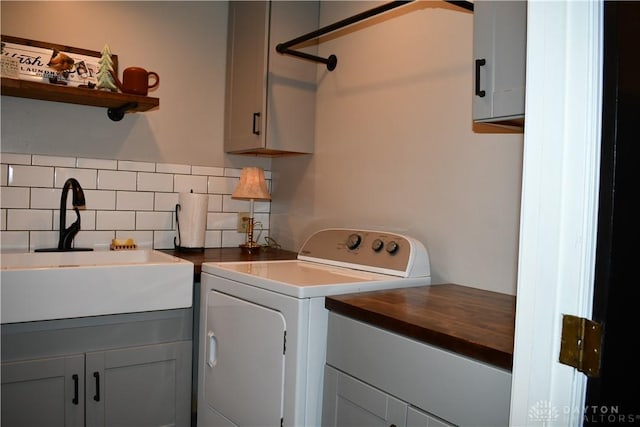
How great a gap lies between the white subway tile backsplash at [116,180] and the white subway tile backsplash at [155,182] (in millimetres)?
33

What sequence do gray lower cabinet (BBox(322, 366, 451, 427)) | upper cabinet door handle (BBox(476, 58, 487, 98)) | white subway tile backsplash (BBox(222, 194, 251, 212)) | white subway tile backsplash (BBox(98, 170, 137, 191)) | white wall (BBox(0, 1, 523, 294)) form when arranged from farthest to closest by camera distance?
white subway tile backsplash (BBox(222, 194, 251, 212)) < white subway tile backsplash (BBox(98, 170, 137, 191)) < white wall (BBox(0, 1, 523, 294)) < upper cabinet door handle (BBox(476, 58, 487, 98)) < gray lower cabinet (BBox(322, 366, 451, 427))

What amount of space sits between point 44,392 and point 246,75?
5.29ft

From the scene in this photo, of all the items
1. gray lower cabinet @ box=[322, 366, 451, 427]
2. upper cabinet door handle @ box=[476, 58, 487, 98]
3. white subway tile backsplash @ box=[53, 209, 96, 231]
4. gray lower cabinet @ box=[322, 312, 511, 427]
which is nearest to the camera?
gray lower cabinet @ box=[322, 312, 511, 427]

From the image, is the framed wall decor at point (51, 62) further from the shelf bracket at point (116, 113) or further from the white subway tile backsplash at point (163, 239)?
the white subway tile backsplash at point (163, 239)

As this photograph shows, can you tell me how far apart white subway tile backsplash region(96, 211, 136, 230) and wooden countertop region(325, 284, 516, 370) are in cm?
133

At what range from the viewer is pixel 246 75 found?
2.47 meters

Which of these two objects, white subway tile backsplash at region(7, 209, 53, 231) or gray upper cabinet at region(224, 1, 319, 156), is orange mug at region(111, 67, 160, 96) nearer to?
gray upper cabinet at region(224, 1, 319, 156)

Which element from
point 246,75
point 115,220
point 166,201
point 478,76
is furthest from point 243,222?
point 478,76

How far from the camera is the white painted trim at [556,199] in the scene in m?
0.75

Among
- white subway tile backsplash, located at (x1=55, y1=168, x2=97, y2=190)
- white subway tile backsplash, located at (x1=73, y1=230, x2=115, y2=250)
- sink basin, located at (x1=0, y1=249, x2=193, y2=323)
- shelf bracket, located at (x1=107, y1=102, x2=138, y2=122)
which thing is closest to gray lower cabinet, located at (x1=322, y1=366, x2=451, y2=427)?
sink basin, located at (x1=0, y1=249, x2=193, y2=323)

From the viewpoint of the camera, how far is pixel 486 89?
1.36 m

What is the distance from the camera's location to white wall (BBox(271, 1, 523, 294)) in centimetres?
170

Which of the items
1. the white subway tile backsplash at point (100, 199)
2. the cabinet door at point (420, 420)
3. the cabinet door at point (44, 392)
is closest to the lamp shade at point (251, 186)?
the white subway tile backsplash at point (100, 199)

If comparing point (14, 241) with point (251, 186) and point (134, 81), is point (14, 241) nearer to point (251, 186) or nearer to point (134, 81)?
point (134, 81)
